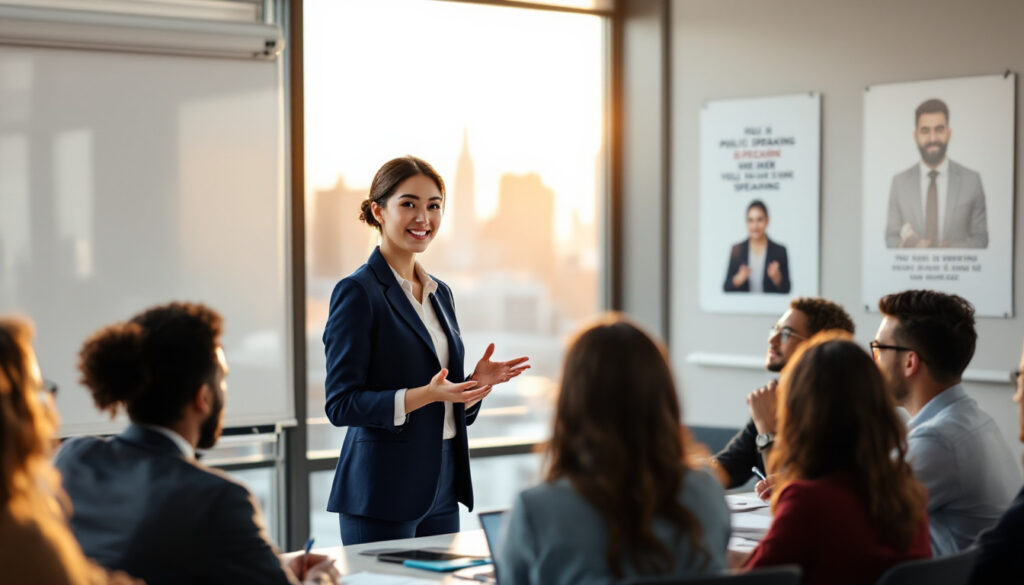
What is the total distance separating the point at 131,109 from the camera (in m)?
4.46

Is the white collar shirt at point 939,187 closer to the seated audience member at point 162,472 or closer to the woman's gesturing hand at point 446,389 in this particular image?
the woman's gesturing hand at point 446,389

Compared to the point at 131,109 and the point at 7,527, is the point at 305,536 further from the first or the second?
the point at 7,527

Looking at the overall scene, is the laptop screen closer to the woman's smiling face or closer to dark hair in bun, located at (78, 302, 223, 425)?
dark hair in bun, located at (78, 302, 223, 425)

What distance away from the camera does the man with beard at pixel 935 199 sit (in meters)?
4.66

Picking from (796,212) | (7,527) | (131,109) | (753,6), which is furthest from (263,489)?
(7,527)

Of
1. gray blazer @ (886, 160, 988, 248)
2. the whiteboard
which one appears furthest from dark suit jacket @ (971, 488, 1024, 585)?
the whiteboard

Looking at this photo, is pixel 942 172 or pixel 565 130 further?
pixel 565 130

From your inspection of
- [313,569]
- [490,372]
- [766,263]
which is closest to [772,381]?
[490,372]

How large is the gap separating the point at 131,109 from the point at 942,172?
328 cm

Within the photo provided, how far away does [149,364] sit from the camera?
2049 millimetres

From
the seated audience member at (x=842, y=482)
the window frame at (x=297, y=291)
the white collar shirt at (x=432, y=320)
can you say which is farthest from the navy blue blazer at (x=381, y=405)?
the window frame at (x=297, y=291)

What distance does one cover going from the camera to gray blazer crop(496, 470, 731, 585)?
182 cm

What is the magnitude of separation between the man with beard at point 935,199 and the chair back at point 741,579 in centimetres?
314

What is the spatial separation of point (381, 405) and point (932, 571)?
5.06ft
